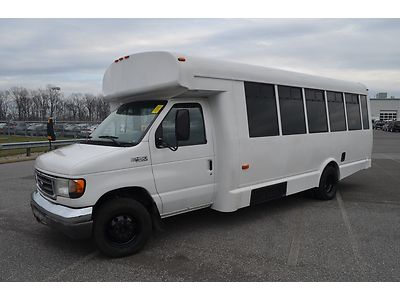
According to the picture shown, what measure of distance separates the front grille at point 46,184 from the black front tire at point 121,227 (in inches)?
28.0

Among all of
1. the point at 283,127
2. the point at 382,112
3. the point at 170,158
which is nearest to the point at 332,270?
the point at 170,158

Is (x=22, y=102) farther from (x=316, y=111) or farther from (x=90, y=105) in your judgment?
(x=316, y=111)

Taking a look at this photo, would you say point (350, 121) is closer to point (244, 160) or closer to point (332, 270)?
point (244, 160)

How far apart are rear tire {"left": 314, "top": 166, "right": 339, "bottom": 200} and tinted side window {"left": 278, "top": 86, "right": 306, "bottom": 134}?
1.28 meters

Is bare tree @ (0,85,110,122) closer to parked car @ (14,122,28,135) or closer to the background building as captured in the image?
parked car @ (14,122,28,135)

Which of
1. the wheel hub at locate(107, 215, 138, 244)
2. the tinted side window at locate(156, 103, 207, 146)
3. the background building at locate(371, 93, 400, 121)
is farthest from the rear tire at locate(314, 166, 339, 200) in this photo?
the background building at locate(371, 93, 400, 121)

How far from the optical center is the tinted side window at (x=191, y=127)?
4.80 m

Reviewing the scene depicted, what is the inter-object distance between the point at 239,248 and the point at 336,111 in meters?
4.57

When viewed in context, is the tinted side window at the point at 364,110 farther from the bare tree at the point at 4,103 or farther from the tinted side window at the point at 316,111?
the bare tree at the point at 4,103

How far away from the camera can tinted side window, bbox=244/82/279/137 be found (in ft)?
18.8

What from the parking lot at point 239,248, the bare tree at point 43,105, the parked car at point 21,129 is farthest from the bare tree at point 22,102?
the parking lot at point 239,248

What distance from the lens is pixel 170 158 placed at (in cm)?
486

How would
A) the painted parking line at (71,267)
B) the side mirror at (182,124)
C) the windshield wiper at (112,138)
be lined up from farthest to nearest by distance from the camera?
1. the side mirror at (182,124)
2. the windshield wiper at (112,138)
3. the painted parking line at (71,267)

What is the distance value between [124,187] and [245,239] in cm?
201
